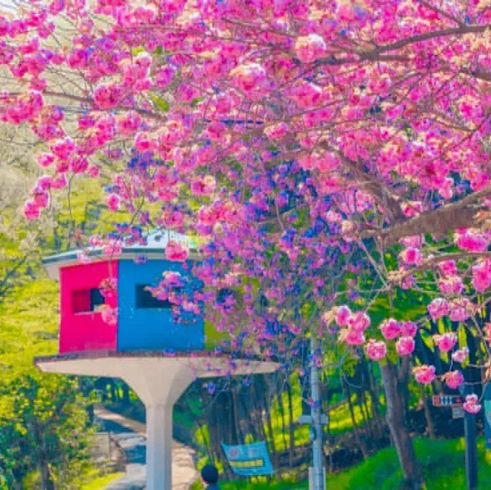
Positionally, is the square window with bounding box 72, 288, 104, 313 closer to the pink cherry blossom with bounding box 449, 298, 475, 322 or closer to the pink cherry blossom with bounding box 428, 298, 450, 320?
the pink cherry blossom with bounding box 449, 298, 475, 322

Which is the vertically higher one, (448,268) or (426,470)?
(448,268)

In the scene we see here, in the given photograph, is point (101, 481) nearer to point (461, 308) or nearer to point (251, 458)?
point (251, 458)

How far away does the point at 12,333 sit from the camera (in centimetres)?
3033

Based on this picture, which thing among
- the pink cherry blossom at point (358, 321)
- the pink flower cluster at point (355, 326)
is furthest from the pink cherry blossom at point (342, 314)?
the pink cherry blossom at point (358, 321)

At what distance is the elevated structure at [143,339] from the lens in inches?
955

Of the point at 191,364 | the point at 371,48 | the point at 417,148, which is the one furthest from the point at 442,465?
the point at 371,48

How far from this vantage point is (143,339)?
80.6 feet

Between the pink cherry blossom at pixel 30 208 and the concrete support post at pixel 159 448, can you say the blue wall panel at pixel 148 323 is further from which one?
the pink cherry blossom at pixel 30 208

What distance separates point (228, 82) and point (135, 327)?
1475 centimetres

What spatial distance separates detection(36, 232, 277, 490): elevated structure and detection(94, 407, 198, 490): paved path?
13441 millimetres

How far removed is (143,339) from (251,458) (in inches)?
228

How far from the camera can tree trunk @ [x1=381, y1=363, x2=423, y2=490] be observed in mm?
26109

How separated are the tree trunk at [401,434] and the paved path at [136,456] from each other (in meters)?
13.4

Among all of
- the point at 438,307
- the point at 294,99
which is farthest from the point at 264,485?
the point at 294,99
